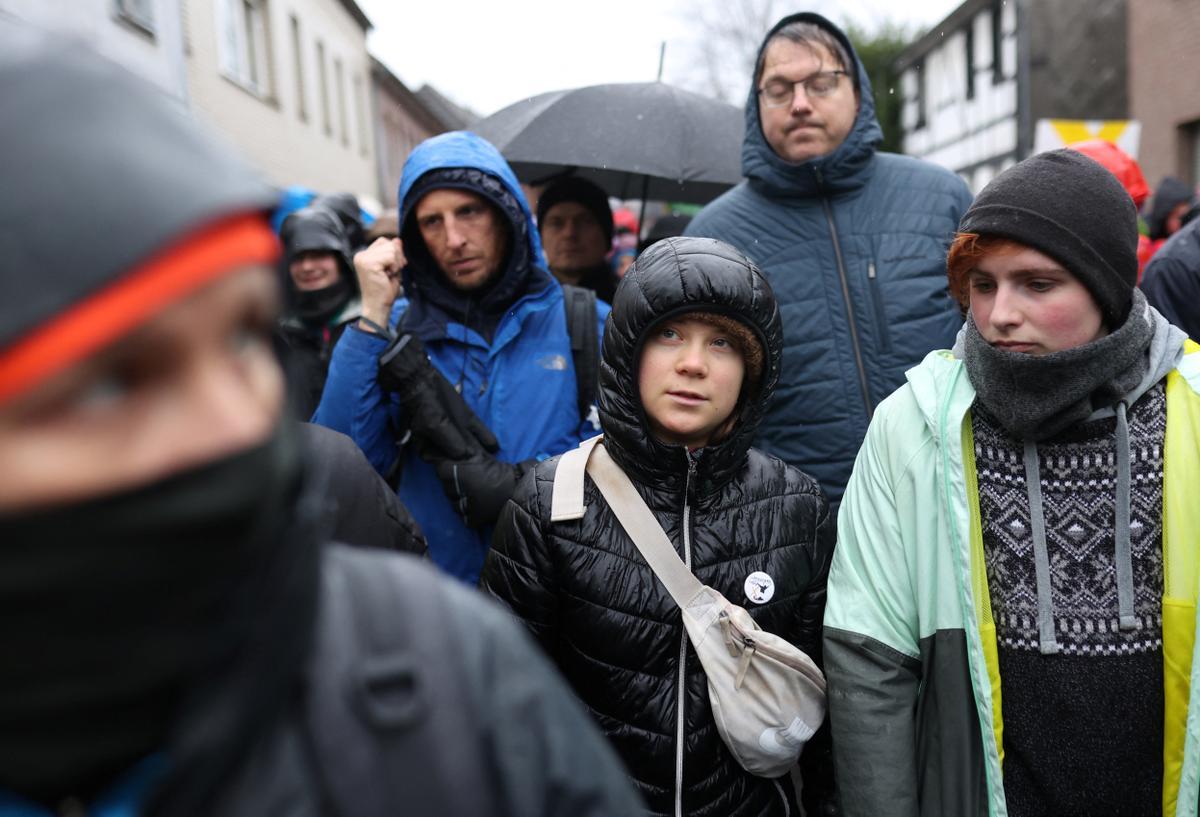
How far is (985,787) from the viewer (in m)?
1.94

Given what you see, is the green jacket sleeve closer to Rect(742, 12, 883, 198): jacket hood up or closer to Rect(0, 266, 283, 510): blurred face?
Rect(742, 12, 883, 198): jacket hood up

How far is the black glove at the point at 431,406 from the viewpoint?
2777 millimetres

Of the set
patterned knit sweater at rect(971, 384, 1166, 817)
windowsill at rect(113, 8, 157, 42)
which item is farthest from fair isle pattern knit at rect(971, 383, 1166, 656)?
windowsill at rect(113, 8, 157, 42)

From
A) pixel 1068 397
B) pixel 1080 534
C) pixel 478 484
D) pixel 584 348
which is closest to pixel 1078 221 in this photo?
pixel 1068 397

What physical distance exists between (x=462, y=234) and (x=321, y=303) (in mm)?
1627

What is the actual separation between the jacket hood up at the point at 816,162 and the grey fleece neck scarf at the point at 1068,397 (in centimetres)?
122

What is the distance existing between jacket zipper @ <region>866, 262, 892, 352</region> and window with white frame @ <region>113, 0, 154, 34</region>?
9.64 metres

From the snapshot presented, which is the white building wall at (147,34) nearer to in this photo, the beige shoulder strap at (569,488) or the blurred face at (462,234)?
the blurred face at (462,234)

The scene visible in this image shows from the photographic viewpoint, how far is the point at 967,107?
24.1 metres

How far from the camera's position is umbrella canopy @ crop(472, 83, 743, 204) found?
14.6 ft

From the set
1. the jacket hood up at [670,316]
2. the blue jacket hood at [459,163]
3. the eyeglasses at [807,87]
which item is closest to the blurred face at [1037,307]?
the jacket hood up at [670,316]

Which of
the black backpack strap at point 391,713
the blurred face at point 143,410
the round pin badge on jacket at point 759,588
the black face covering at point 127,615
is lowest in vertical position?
the round pin badge on jacket at point 759,588

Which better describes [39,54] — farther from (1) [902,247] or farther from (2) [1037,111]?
(2) [1037,111]

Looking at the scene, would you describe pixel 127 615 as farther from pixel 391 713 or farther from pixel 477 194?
pixel 477 194
